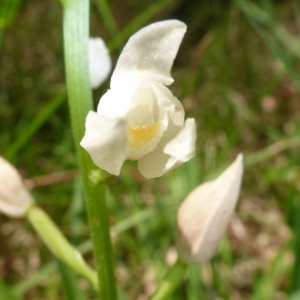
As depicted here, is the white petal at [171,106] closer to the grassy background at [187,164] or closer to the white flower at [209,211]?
the white flower at [209,211]

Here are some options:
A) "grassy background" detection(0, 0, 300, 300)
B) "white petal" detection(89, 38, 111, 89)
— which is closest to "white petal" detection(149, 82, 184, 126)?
"white petal" detection(89, 38, 111, 89)

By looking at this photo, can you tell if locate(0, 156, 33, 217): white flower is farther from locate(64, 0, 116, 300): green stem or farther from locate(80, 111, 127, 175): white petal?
locate(80, 111, 127, 175): white petal

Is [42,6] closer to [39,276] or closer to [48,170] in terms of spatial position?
[48,170]

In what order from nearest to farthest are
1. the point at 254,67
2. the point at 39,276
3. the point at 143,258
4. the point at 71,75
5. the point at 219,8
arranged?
1. the point at 71,75
2. the point at 39,276
3. the point at 143,258
4. the point at 254,67
5. the point at 219,8

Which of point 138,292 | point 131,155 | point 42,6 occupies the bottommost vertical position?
point 138,292

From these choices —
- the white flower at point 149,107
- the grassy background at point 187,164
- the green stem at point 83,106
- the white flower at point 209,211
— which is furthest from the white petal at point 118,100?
the grassy background at point 187,164

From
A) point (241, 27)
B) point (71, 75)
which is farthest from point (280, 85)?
point (71, 75)

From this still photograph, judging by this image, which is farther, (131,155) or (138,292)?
(138,292)
